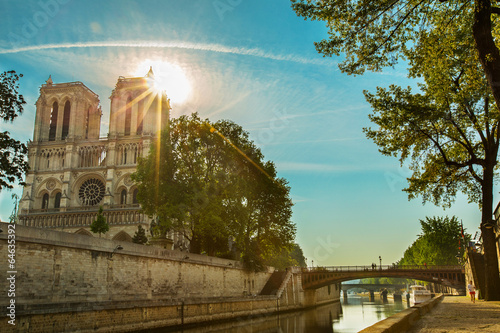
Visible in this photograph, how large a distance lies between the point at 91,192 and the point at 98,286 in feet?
129

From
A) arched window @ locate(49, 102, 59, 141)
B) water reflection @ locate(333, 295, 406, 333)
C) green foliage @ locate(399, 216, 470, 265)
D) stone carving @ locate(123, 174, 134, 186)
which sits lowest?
water reflection @ locate(333, 295, 406, 333)

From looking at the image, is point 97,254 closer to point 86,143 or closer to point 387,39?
point 387,39

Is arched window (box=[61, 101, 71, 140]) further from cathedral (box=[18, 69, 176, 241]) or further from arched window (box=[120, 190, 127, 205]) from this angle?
arched window (box=[120, 190, 127, 205])

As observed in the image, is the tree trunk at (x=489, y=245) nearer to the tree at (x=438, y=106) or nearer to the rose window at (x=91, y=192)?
the tree at (x=438, y=106)

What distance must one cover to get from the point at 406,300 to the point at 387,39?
169 feet

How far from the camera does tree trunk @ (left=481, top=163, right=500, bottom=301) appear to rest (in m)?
16.2

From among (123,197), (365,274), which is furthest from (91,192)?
(365,274)

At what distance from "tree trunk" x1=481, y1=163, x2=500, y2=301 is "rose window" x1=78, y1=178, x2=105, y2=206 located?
46788mm

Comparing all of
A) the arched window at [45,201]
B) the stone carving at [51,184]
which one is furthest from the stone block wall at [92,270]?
the arched window at [45,201]

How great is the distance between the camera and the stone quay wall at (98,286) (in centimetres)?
1353

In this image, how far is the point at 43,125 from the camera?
57250mm

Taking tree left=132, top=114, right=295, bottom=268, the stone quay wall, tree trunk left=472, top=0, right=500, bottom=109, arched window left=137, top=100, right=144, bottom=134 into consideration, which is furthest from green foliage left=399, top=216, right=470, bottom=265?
tree trunk left=472, top=0, right=500, bottom=109

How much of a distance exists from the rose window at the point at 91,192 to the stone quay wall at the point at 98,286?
32.2 m

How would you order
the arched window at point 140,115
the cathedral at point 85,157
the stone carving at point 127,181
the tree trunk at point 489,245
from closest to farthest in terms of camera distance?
the tree trunk at point 489,245 → the cathedral at point 85,157 → the stone carving at point 127,181 → the arched window at point 140,115
